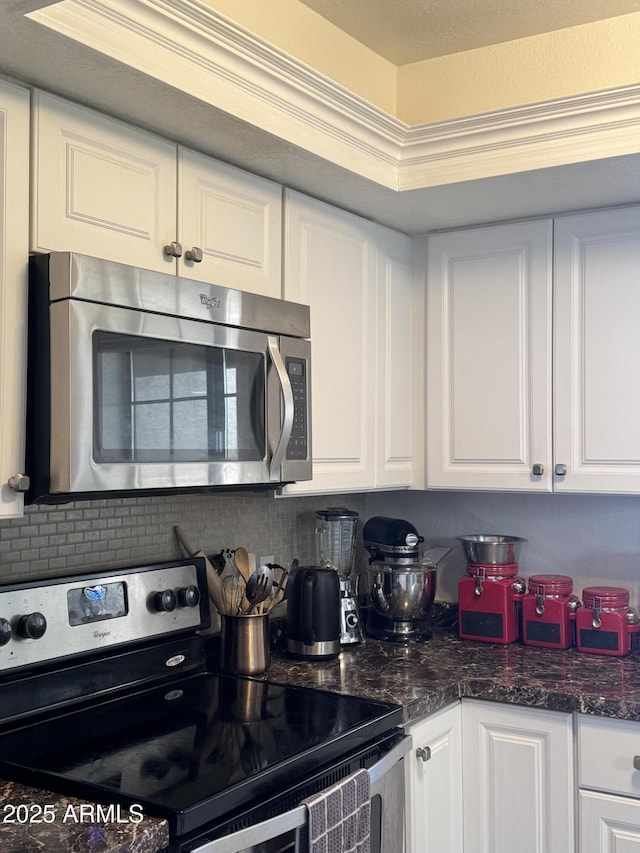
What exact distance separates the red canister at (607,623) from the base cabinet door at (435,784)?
20.0 inches

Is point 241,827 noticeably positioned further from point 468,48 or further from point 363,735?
point 468,48

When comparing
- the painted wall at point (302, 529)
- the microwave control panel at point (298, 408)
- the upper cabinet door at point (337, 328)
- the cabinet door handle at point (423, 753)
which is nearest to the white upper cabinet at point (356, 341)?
the upper cabinet door at point (337, 328)

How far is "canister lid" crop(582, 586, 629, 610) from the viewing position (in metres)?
2.48

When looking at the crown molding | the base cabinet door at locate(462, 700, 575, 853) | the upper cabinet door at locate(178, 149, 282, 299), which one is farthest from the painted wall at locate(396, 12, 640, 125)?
the base cabinet door at locate(462, 700, 575, 853)

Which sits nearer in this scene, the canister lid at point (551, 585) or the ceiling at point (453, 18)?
the ceiling at point (453, 18)

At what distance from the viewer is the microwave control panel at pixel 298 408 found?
2.14 meters

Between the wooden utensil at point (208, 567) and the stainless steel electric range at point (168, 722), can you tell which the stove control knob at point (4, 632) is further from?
the wooden utensil at point (208, 567)

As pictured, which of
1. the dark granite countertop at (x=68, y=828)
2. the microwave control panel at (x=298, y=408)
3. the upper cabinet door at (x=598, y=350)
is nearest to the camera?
the dark granite countertop at (x=68, y=828)

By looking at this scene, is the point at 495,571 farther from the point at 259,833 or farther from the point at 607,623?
the point at 259,833

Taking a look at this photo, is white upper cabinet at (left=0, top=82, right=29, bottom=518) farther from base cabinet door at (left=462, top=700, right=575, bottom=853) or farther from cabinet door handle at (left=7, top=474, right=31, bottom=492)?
base cabinet door at (left=462, top=700, right=575, bottom=853)

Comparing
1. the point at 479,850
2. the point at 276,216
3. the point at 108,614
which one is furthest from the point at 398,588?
the point at 276,216

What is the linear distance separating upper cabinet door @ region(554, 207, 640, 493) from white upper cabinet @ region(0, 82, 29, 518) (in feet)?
5.01

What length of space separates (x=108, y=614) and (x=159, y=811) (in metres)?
0.66

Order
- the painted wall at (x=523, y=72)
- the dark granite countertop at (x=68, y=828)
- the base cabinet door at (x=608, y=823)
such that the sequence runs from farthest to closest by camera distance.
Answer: the painted wall at (x=523, y=72) < the base cabinet door at (x=608, y=823) < the dark granite countertop at (x=68, y=828)
